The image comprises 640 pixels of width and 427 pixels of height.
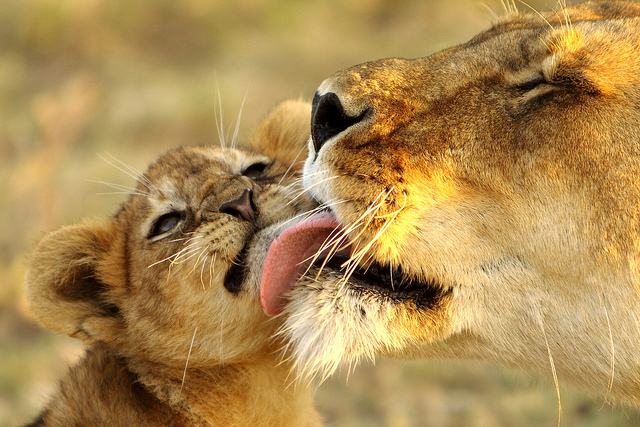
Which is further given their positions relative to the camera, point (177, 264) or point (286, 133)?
point (286, 133)

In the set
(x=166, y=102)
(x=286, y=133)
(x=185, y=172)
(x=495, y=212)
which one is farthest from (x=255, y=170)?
(x=166, y=102)

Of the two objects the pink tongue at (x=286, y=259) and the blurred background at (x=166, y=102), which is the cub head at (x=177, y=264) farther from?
the blurred background at (x=166, y=102)

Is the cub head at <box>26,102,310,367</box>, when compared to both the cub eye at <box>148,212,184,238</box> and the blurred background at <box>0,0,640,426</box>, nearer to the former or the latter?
the cub eye at <box>148,212,184,238</box>

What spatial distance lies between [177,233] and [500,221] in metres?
1.40

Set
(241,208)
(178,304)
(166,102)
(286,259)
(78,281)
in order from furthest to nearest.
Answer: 1. (166,102)
2. (78,281)
3. (178,304)
4. (241,208)
5. (286,259)

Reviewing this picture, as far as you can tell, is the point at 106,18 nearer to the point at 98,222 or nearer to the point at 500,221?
the point at 98,222

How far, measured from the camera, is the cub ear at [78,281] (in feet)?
10.5

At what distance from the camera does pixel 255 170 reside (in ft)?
11.6

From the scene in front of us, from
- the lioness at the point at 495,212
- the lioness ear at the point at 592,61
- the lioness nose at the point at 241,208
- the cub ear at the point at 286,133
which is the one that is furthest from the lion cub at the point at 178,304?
the lioness ear at the point at 592,61

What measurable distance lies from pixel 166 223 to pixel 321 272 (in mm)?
995

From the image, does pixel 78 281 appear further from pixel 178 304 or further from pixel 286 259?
pixel 286 259

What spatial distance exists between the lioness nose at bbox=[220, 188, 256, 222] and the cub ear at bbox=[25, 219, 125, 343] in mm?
741

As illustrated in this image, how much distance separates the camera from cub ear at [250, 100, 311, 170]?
12.7ft

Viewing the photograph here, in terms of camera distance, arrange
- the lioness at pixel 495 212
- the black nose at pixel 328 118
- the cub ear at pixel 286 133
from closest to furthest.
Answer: the lioness at pixel 495 212
the black nose at pixel 328 118
the cub ear at pixel 286 133
